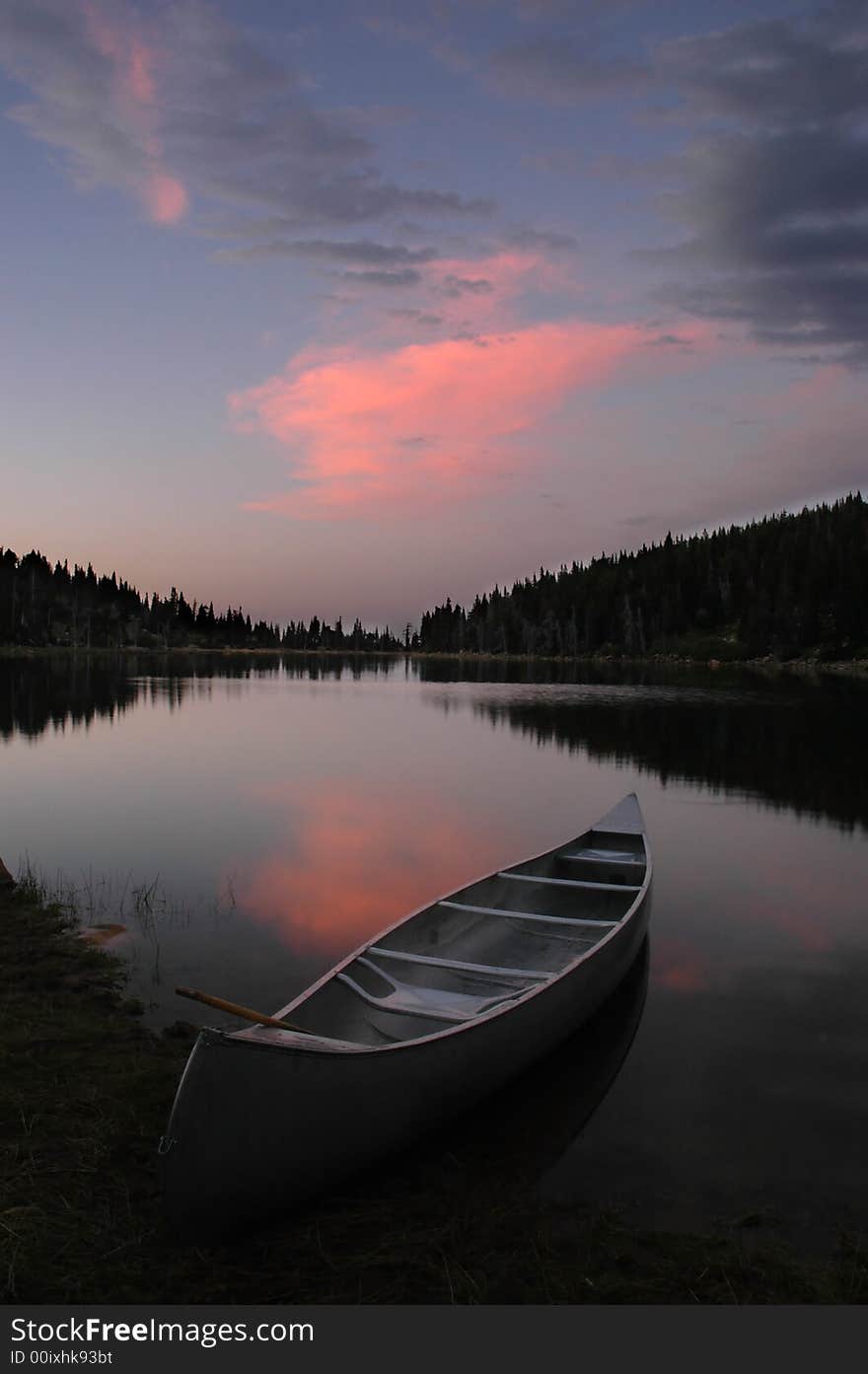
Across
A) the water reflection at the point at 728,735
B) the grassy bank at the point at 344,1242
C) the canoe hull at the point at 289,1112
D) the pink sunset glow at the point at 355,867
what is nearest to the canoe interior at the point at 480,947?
the canoe hull at the point at 289,1112

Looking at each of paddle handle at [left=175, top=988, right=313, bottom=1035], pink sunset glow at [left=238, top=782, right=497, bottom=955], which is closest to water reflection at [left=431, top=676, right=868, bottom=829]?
pink sunset glow at [left=238, top=782, right=497, bottom=955]

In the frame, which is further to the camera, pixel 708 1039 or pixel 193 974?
pixel 193 974

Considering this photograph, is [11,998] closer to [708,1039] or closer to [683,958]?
[708,1039]

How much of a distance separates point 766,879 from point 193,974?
13.5 m

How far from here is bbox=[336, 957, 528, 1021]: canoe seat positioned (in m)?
8.91

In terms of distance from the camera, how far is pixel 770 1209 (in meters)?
7.70

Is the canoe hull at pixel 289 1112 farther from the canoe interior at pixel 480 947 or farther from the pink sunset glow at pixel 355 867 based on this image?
the pink sunset glow at pixel 355 867

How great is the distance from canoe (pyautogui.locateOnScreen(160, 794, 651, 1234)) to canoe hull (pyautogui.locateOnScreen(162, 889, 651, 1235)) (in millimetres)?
11

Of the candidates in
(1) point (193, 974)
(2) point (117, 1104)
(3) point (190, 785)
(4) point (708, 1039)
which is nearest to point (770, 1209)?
(4) point (708, 1039)

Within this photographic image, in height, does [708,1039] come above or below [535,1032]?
below

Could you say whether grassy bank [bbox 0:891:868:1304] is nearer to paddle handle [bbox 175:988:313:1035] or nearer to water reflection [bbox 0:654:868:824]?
paddle handle [bbox 175:988:313:1035]

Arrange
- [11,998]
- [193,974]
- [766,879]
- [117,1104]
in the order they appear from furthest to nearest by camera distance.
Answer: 1. [766,879]
2. [193,974]
3. [11,998]
4. [117,1104]

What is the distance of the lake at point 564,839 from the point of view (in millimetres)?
8852

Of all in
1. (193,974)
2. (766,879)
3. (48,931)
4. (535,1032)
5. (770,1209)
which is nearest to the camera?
(770,1209)
